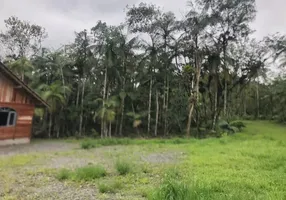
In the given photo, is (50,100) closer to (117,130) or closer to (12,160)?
(117,130)

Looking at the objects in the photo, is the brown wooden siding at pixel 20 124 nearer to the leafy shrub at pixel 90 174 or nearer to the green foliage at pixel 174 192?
the leafy shrub at pixel 90 174

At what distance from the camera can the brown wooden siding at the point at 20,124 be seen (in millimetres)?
18391

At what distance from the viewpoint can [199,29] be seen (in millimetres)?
24406

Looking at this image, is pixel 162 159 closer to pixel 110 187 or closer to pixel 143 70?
pixel 110 187

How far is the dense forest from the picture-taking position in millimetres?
24672

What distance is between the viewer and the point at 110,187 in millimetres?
6684

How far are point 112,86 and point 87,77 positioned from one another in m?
2.31

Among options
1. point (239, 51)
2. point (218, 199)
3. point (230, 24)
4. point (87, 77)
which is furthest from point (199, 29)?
point (218, 199)

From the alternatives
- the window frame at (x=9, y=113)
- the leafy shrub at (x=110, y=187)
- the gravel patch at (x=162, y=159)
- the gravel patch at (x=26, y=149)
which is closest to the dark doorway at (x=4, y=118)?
the window frame at (x=9, y=113)

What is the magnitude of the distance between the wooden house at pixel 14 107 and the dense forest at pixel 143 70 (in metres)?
3.29

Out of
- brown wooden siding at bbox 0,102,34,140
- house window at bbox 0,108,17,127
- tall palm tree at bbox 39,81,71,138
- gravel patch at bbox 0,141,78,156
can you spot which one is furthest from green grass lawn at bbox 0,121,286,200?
tall palm tree at bbox 39,81,71,138

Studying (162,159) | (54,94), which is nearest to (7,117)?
(54,94)

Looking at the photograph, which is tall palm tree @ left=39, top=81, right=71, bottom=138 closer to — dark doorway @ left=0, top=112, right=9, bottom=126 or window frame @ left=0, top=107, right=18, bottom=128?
window frame @ left=0, top=107, right=18, bottom=128

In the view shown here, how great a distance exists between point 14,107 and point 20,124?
1304 millimetres
